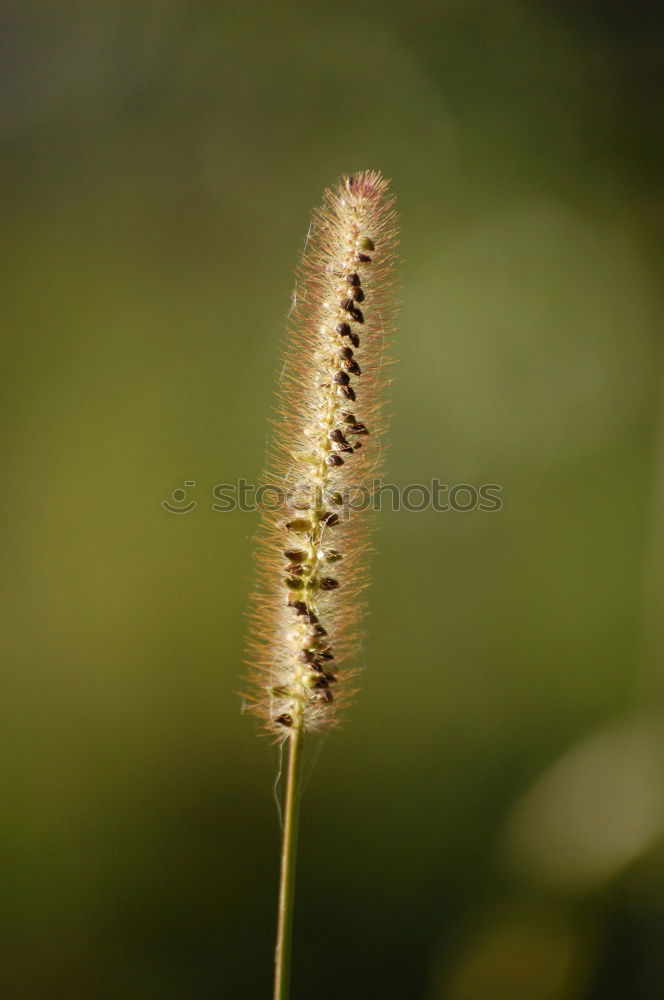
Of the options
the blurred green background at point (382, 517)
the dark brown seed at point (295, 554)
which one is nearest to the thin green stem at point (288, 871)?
the dark brown seed at point (295, 554)

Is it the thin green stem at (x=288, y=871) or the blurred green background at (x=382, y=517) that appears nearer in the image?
the thin green stem at (x=288, y=871)

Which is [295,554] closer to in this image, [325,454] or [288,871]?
[325,454]

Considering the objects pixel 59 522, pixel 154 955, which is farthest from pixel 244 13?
pixel 154 955

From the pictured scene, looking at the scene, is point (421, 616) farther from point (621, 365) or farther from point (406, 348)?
point (621, 365)

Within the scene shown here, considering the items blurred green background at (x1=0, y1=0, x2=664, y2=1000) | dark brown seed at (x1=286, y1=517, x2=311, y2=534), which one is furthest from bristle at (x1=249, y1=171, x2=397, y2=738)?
blurred green background at (x1=0, y1=0, x2=664, y2=1000)

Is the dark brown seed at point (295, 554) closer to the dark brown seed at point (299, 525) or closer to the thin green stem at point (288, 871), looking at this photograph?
the dark brown seed at point (299, 525)

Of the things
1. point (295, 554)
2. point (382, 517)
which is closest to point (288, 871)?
point (295, 554)
